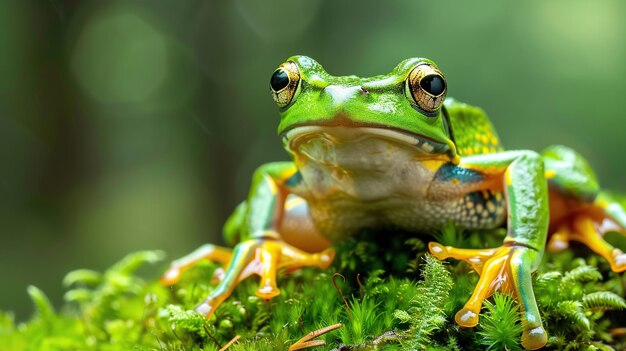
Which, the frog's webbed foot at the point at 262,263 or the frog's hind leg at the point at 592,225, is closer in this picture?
the frog's webbed foot at the point at 262,263

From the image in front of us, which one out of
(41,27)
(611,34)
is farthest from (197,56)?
(611,34)

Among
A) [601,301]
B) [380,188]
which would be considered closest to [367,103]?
[380,188]

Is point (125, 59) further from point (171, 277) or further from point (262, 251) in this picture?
point (262, 251)

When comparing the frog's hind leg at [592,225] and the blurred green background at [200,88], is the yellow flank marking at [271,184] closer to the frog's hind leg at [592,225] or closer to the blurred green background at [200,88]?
the frog's hind leg at [592,225]

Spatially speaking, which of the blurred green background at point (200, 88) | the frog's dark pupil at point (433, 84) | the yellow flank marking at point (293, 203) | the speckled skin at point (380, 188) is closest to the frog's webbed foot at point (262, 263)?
the speckled skin at point (380, 188)

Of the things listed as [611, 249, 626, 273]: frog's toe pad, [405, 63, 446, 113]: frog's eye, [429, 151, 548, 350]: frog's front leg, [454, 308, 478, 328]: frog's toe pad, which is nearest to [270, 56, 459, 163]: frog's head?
[405, 63, 446, 113]: frog's eye

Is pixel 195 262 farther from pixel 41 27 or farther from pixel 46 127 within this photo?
pixel 41 27

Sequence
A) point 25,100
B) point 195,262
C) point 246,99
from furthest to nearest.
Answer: point 246,99
point 25,100
point 195,262
